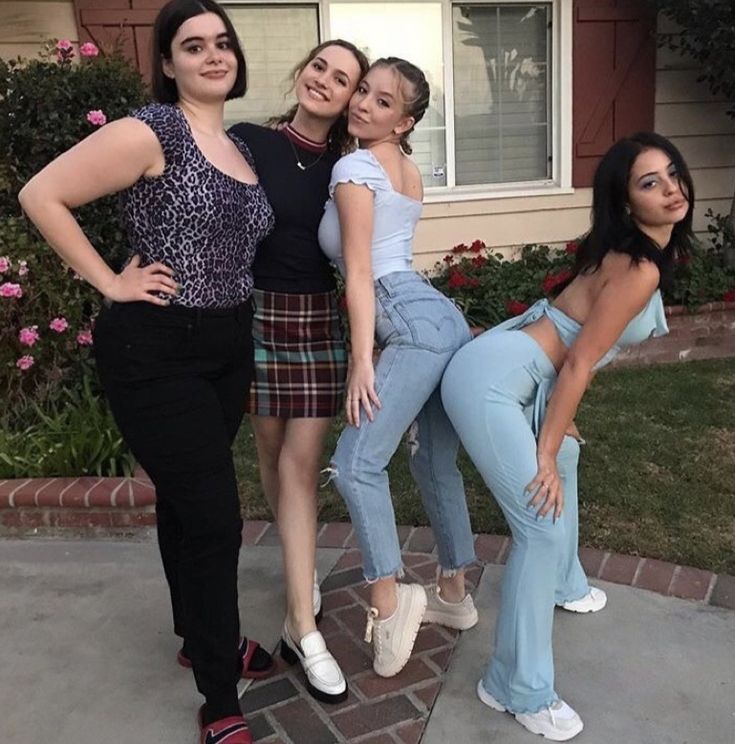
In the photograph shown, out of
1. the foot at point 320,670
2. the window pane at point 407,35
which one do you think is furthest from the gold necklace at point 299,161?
the window pane at point 407,35

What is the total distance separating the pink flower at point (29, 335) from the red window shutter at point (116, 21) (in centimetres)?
196

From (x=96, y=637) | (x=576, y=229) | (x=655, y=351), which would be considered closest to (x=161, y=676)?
(x=96, y=637)

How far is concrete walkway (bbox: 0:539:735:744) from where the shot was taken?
2203 millimetres

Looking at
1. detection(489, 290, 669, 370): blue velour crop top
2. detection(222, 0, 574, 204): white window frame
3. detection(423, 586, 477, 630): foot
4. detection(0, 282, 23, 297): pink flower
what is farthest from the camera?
detection(222, 0, 574, 204): white window frame

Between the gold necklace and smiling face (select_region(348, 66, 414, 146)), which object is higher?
smiling face (select_region(348, 66, 414, 146))

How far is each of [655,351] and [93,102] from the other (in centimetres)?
372

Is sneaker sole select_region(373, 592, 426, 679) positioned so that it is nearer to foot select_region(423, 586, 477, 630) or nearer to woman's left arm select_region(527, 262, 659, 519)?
foot select_region(423, 586, 477, 630)

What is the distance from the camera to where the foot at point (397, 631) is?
2354 millimetres

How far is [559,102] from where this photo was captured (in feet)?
19.5

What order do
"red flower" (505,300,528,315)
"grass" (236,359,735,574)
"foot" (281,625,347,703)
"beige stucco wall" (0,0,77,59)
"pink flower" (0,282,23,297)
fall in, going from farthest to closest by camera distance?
"red flower" (505,300,528,315) < "beige stucco wall" (0,0,77,59) < "pink flower" (0,282,23,297) < "grass" (236,359,735,574) < "foot" (281,625,347,703)

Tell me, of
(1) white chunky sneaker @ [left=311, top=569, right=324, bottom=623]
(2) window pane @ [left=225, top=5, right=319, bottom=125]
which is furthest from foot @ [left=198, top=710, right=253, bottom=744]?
(2) window pane @ [left=225, top=5, right=319, bottom=125]

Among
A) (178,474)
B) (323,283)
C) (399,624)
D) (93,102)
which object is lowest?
(399,624)

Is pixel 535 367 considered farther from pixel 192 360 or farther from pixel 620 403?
pixel 620 403

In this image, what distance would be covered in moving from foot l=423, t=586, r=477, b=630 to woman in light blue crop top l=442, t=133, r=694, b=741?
1.17 feet
